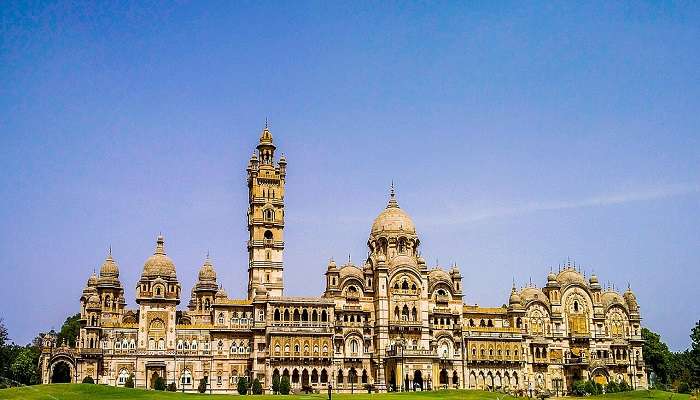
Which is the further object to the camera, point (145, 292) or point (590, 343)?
point (590, 343)

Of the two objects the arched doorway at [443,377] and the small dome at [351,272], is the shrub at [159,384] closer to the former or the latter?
the small dome at [351,272]

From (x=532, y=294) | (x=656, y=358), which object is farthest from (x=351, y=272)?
(x=656, y=358)

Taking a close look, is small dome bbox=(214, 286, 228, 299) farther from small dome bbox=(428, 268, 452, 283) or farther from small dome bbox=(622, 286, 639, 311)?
small dome bbox=(622, 286, 639, 311)

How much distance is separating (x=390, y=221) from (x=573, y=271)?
2413 cm

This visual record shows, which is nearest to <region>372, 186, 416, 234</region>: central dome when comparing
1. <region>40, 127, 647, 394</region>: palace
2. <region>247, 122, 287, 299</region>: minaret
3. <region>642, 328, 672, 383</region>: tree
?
<region>40, 127, 647, 394</region>: palace

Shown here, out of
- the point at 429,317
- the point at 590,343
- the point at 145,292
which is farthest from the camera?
the point at 590,343

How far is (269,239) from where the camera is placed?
9725 cm

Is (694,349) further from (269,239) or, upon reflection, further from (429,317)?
(269,239)

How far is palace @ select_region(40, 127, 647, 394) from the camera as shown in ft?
285

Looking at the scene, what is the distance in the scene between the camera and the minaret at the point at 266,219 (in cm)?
9556

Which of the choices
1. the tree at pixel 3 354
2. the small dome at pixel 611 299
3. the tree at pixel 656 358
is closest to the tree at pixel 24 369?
the tree at pixel 3 354

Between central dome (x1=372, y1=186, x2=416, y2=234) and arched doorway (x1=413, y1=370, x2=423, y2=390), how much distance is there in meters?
19.7

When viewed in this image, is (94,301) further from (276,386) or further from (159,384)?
(276,386)

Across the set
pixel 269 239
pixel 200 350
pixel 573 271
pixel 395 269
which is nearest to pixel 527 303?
pixel 573 271
